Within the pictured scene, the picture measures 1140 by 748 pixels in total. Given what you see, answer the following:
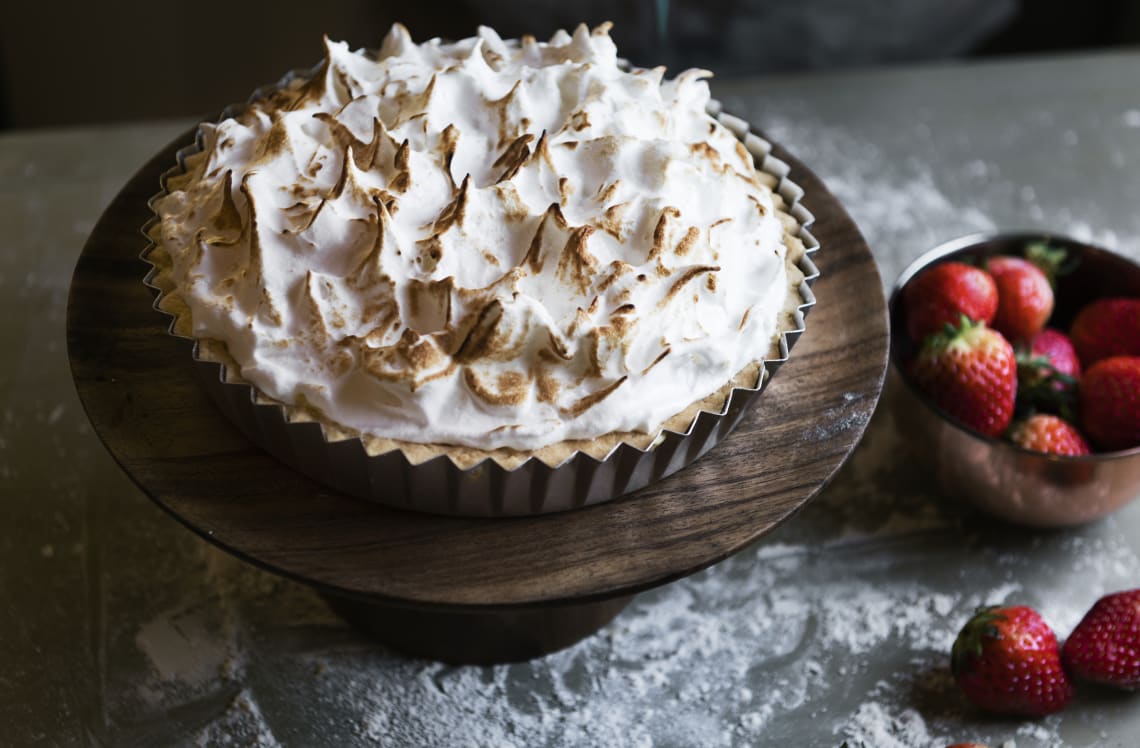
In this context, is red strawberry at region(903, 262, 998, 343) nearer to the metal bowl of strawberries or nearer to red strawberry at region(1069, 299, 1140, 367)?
the metal bowl of strawberries

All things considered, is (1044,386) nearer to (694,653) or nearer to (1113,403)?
(1113,403)

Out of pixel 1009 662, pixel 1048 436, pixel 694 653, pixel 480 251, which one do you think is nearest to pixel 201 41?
pixel 480 251

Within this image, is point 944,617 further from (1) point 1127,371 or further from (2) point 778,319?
(2) point 778,319

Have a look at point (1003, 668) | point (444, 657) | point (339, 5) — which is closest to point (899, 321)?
point (1003, 668)

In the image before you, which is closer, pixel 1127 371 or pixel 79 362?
pixel 79 362

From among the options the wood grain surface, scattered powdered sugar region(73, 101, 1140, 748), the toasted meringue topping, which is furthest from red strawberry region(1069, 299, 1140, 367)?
the toasted meringue topping

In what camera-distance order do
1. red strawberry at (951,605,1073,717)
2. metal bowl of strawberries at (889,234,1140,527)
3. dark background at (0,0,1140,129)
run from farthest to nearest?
dark background at (0,0,1140,129) < metal bowl of strawberries at (889,234,1140,527) < red strawberry at (951,605,1073,717)
